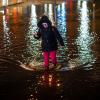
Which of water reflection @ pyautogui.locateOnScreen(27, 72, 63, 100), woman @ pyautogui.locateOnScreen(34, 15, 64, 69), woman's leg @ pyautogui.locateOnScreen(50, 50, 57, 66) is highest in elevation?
woman @ pyautogui.locateOnScreen(34, 15, 64, 69)

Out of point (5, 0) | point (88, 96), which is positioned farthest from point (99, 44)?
point (5, 0)

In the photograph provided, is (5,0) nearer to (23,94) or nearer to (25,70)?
(25,70)

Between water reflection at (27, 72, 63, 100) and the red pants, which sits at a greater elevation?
the red pants

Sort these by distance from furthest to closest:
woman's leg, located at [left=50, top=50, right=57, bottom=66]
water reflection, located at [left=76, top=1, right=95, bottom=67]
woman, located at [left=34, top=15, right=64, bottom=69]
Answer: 1. water reflection, located at [left=76, top=1, right=95, bottom=67]
2. woman's leg, located at [left=50, top=50, right=57, bottom=66]
3. woman, located at [left=34, top=15, right=64, bottom=69]

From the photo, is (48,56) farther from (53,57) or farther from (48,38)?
(48,38)

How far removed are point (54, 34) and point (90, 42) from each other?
16.1 feet

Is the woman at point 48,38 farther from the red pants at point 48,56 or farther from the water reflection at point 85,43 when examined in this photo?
the water reflection at point 85,43

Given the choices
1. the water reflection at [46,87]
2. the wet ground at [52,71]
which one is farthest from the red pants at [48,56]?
the water reflection at [46,87]

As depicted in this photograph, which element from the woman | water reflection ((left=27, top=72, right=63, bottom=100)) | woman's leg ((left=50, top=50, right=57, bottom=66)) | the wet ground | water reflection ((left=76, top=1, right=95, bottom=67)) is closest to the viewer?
Answer: water reflection ((left=27, top=72, right=63, bottom=100))

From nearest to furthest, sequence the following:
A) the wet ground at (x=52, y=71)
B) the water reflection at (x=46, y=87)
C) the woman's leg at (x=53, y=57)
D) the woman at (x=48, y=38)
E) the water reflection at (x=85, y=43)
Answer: the water reflection at (x=46, y=87) < the wet ground at (x=52, y=71) < the woman at (x=48, y=38) < the woman's leg at (x=53, y=57) < the water reflection at (x=85, y=43)

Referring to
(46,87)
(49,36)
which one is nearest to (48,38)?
(49,36)

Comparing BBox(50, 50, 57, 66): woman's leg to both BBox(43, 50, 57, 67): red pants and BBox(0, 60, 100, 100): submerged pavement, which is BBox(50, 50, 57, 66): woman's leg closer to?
BBox(43, 50, 57, 67): red pants

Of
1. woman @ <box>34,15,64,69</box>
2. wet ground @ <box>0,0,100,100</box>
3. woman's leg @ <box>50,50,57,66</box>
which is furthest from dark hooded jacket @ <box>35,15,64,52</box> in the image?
wet ground @ <box>0,0,100,100</box>

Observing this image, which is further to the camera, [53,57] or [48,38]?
[53,57]
